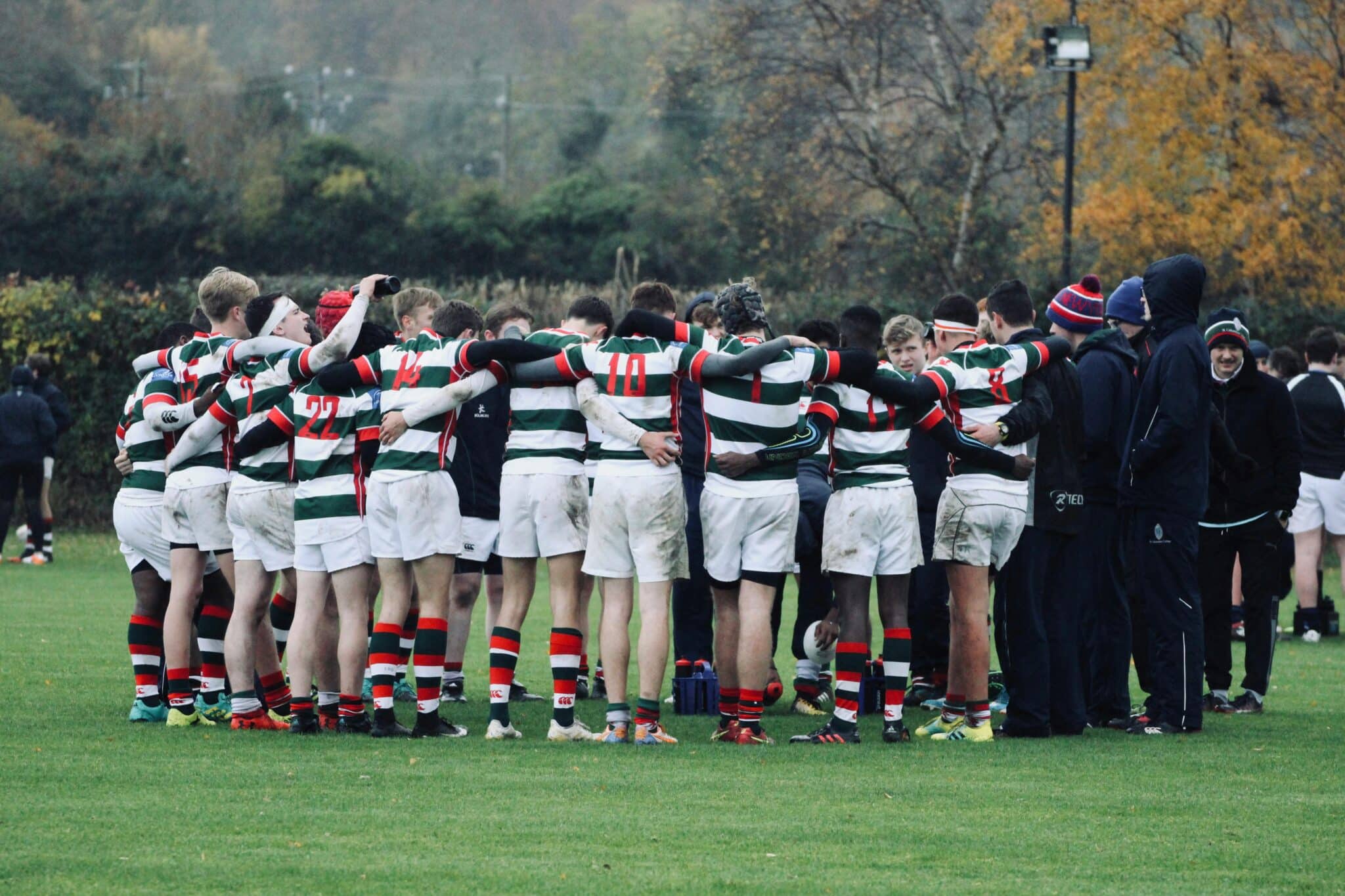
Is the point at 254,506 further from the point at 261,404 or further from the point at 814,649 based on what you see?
the point at 814,649

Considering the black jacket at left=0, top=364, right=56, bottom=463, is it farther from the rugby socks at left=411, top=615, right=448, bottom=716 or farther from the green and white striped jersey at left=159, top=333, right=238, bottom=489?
A: the rugby socks at left=411, top=615, right=448, bottom=716

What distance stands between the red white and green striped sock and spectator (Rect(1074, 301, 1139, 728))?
336cm

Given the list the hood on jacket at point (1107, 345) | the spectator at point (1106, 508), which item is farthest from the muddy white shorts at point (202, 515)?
the hood on jacket at point (1107, 345)

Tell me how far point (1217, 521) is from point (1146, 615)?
1614 mm

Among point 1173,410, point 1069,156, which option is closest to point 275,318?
point 1173,410

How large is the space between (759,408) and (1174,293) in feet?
7.98

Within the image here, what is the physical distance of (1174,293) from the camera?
9109 millimetres

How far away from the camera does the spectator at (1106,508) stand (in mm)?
9266

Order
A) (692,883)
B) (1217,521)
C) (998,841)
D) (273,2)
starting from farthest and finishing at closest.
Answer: (273,2) → (1217,521) → (998,841) → (692,883)

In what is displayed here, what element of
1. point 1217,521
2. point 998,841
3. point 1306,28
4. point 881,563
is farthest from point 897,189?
point 998,841

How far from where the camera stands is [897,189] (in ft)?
103

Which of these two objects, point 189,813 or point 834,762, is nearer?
point 189,813

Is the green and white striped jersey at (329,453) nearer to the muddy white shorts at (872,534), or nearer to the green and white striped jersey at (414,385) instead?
the green and white striped jersey at (414,385)

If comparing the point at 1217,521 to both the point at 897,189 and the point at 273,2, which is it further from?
the point at 273,2
